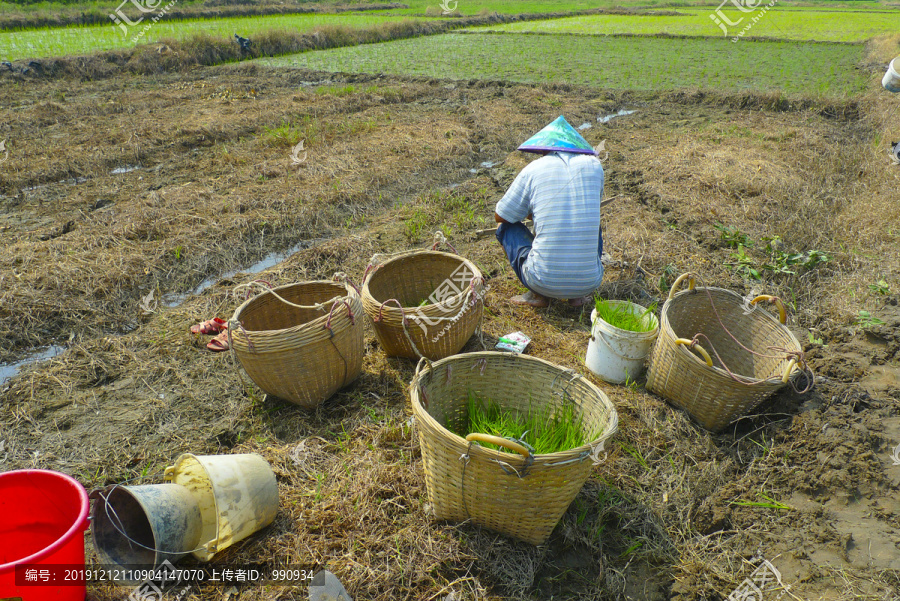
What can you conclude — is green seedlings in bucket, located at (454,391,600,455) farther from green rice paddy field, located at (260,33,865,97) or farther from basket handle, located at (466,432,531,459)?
green rice paddy field, located at (260,33,865,97)

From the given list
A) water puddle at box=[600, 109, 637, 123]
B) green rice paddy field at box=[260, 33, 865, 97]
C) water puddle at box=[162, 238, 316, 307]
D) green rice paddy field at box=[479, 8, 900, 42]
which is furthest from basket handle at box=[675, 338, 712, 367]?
green rice paddy field at box=[479, 8, 900, 42]

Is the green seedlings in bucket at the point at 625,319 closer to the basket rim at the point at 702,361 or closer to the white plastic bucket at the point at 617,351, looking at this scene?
the white plastic bucket at the point at 617,351

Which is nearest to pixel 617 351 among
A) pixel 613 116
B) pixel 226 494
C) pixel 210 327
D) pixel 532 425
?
pixel 532 425

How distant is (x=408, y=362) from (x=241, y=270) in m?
1.97

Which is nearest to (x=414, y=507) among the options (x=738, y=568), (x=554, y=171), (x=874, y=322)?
(x=738, y=568)

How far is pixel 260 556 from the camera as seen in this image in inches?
76.3

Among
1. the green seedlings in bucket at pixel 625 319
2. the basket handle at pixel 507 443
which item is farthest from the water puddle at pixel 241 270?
the basket handle at pixel 507 443

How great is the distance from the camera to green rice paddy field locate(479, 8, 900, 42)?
18770mm

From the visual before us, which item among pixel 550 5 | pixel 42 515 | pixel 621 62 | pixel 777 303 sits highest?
pixel 550 5

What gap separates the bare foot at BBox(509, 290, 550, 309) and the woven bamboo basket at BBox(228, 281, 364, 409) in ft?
4.34

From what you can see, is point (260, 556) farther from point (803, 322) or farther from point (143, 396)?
point (803, 322)

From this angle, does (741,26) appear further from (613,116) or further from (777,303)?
(777,303)

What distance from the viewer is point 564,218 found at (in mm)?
3156

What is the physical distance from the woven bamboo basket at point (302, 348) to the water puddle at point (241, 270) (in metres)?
1.34
